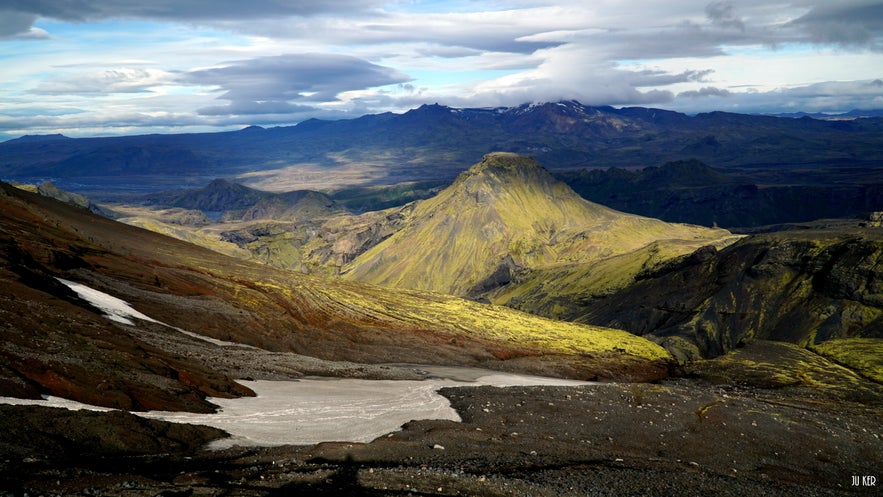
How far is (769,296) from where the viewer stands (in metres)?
160

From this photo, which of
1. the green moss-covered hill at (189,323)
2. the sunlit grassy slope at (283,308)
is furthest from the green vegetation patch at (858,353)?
the sunlit grassy slope at (283,308)

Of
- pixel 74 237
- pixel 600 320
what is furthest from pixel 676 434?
pixel 600 320

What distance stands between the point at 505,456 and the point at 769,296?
150 metres

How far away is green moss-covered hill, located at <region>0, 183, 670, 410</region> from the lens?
130ft

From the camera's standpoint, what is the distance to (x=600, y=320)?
189875mm

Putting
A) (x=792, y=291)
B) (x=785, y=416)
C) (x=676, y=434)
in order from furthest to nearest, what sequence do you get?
(x=792, y=291) → (x=785, y=416) → (x=676, y=434)

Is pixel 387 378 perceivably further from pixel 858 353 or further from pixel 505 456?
pixel 858 353

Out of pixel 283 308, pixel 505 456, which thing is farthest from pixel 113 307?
pixel 505 456

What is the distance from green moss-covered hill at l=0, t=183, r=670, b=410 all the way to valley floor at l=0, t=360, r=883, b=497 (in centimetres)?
839

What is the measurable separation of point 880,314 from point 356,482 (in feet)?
498

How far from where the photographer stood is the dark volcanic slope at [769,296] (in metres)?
141

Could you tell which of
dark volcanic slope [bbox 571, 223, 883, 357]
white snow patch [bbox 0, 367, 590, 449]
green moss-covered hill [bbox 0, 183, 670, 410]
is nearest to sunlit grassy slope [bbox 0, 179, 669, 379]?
green moss-covered hill [bbox 0, 183, 670, 410]

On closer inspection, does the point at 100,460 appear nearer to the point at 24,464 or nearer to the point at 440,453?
the point at 24,464

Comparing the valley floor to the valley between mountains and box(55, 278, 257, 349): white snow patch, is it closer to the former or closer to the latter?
the valley between mountains
